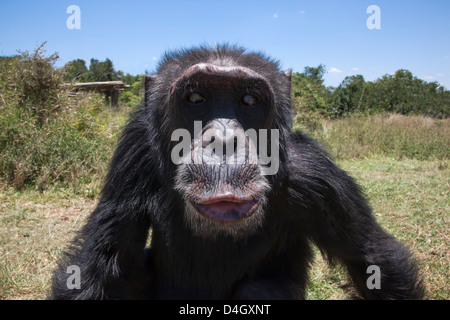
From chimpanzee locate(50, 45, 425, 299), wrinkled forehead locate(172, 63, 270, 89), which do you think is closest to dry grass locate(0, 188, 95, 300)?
chimpanzee locate(50, 45, 425, 299)

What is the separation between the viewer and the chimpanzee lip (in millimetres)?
2336

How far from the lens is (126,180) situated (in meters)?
2.98

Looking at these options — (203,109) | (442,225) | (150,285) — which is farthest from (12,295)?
(442,225)

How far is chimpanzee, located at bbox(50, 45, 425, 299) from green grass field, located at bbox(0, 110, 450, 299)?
588 mm

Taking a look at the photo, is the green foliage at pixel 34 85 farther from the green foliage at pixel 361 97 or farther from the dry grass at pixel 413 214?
the dry grass at pixel 413 214

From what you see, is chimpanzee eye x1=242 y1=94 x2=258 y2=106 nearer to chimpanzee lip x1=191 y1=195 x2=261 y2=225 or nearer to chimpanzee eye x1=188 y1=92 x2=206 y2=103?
chimpanzee eye x1=188 y1=92 x2=206 y2=103

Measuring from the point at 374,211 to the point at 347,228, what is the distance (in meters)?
3.27

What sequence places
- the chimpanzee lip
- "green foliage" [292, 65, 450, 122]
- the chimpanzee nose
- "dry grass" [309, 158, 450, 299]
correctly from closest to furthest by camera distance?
the chimpanzee lip
the chimpanzee nose
"dry grass" [309, 158, 450, 299]
"green foliage" [292, 65, 450, 122]

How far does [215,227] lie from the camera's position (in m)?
2.55

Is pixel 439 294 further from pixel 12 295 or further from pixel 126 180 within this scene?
pixel 12 295

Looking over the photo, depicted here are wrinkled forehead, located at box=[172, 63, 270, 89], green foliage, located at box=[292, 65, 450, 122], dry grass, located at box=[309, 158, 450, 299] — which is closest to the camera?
wrinkled forehead, located at box=[172, 63, 270, 89]

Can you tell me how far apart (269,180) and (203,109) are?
763 millimetres

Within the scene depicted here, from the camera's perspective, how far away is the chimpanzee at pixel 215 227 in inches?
109

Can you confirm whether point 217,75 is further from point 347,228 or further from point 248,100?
point 347,228
